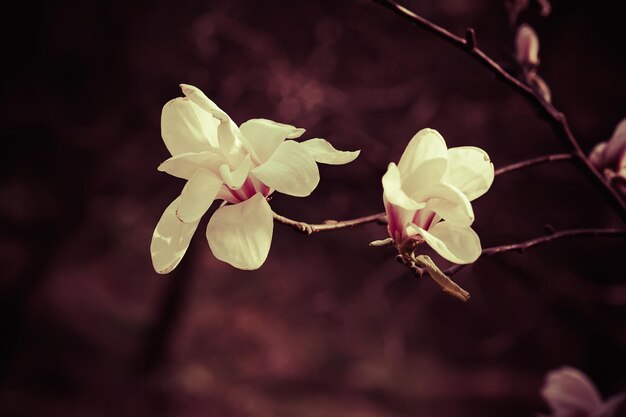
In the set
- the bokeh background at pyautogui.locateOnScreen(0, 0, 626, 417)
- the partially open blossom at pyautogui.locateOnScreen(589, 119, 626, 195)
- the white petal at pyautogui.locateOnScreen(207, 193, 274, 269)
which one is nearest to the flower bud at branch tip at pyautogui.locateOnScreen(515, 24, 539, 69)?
the partially open blossom at pyautogui.locateOnScreen(589, 119, 626, 195)

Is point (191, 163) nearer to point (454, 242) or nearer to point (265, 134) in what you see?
point (265, 134)

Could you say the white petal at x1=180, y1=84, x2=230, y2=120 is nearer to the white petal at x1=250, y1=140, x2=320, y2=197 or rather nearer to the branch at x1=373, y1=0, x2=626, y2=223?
the white petal at x1=250, y1=140, x2=320, y2=197

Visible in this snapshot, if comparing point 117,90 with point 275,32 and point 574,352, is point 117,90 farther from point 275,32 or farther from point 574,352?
point 574,352

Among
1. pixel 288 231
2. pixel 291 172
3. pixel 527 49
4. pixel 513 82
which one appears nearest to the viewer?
pixel 291 172

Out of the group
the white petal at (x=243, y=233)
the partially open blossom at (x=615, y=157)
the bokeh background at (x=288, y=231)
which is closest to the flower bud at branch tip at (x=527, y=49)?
the partially open blossom at (x=615, y=157)

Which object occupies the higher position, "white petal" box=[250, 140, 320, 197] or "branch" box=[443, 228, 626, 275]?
"branch" box=[443, 228, 626, 275]

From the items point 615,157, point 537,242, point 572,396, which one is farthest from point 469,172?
point 572,396

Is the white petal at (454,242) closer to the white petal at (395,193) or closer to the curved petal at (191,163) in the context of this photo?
the white petal at (395,193)
